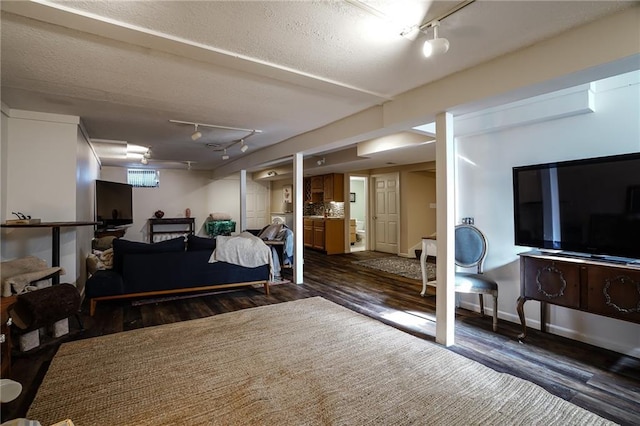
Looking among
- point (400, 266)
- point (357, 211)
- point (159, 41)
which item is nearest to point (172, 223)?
point (357, 211)

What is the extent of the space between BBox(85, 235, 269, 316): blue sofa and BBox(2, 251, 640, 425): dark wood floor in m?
0.20

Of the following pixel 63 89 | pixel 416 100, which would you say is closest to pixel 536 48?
pixel 416 100

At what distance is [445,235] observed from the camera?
2.75 m

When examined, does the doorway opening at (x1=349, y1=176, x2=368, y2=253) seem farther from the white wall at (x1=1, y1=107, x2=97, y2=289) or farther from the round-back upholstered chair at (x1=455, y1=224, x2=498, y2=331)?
the white wall at (x1=1, y1=107, x2=97, y2=289)

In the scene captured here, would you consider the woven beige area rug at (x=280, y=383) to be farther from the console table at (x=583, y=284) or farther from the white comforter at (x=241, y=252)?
the white comforter at (x=241, y=252)

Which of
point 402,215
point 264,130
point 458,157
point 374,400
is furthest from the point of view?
point 402,215

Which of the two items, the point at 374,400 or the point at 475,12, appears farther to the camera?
the point at 374,400

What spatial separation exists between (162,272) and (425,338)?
322 cm

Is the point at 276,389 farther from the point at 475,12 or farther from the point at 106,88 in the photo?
the point at 106,88

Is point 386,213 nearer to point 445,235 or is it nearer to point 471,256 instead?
point 471,256

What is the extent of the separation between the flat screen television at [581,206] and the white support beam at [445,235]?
0.88 m

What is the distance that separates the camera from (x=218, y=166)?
9.08 metres

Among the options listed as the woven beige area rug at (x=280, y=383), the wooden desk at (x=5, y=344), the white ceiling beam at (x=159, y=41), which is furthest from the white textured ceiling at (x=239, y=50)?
the woven beige area rug at (x=280, y=383)

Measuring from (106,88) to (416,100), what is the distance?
9.93ft
